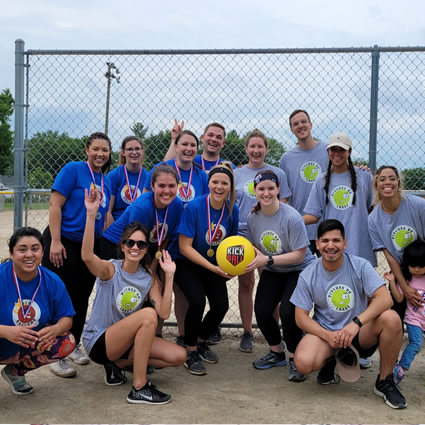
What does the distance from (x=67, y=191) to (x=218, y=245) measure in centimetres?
136

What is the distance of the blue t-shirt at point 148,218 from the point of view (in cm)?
446

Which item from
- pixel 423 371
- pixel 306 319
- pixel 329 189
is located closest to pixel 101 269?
pixel 306 319

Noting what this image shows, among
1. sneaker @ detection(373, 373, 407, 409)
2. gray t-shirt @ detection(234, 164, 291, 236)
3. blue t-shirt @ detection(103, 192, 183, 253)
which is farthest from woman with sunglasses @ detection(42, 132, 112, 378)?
sneaker @ detection(373, 373, 407, 409)

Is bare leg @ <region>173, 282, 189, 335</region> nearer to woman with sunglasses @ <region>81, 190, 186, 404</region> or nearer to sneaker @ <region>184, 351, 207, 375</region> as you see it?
sneaker @ <region>184, 351, 207, 375</region>

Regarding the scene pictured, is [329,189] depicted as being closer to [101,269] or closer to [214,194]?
[214,194]

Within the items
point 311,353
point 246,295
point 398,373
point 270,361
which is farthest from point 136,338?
point 398,373

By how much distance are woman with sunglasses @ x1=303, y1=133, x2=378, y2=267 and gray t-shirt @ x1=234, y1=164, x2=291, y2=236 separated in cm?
39

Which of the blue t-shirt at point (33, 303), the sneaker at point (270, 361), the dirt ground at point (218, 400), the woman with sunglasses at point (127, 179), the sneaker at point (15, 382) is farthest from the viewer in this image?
the woman with sunglasses at point (127, 179)

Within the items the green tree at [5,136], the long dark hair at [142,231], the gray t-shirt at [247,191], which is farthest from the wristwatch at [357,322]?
the green tree at [5,136]

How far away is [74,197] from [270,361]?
2.24 metres

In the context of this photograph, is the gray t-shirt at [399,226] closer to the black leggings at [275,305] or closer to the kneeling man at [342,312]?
the kneeling man at [342,312]

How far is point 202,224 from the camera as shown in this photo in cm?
464

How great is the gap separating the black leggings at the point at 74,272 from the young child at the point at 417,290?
8.61 ft

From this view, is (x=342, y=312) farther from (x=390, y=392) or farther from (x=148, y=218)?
(x=148, y=218)
